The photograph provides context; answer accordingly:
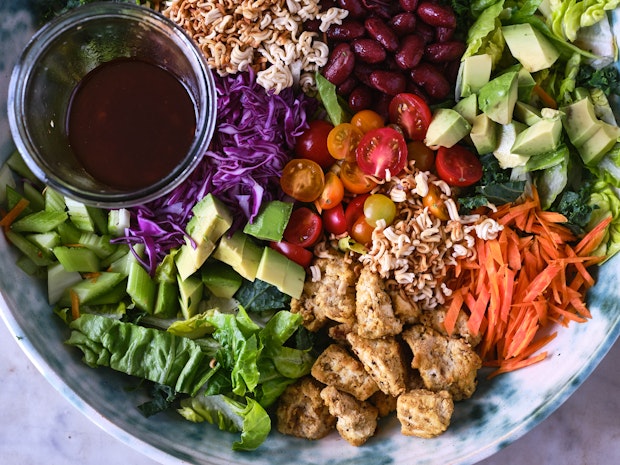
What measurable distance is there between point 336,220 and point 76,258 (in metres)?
1.05

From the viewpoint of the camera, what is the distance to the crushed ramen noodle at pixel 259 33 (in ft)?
7.88

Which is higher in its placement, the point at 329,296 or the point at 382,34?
the point at 382,34

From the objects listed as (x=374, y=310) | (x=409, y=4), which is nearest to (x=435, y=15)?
(x=409, y=4)

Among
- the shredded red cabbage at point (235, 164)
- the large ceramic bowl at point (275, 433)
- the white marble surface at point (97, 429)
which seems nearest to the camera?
the large ceramic bowl at point (275, 433)

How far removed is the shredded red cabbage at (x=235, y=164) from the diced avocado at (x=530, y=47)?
2.86ft

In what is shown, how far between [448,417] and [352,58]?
144 cm

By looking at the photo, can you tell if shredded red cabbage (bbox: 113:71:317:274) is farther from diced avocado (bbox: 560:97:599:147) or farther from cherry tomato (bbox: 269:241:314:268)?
diced avocado (bbox: 560:97:599:147)

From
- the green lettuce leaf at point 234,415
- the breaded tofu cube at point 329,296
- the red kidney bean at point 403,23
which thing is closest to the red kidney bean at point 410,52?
the red kidney bean at point 403,23

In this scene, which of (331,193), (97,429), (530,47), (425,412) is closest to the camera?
(425,412)

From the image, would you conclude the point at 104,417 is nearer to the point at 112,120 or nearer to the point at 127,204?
the point at 127,204

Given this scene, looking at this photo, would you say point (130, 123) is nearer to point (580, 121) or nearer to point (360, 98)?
point (360, 98)

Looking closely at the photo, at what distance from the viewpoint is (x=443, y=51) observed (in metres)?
2.44

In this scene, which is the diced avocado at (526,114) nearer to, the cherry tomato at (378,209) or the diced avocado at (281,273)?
the cherry tomato at (378,209)

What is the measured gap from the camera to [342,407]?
2.34 metres
